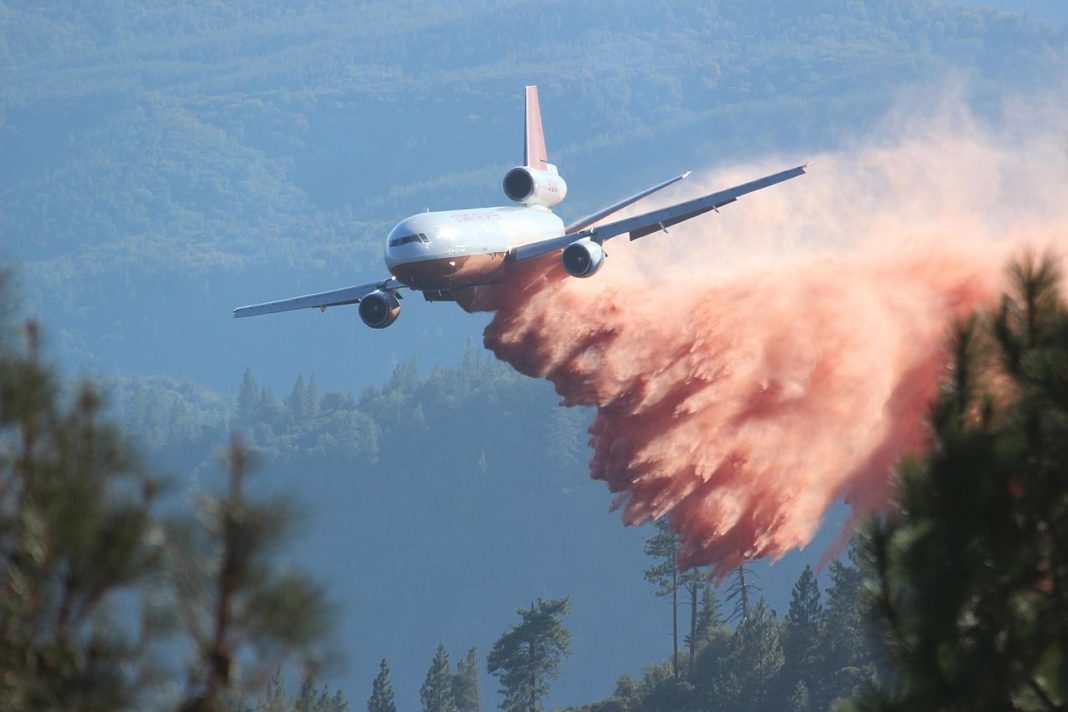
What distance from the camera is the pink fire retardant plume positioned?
54344 millimetres

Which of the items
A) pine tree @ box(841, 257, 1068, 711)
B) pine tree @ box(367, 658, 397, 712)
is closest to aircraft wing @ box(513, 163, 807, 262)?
pine tree @ box(841, 257, 1068, 711)

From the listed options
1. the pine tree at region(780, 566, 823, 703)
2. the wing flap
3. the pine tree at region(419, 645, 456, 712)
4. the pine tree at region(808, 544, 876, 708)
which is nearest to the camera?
the wing flap

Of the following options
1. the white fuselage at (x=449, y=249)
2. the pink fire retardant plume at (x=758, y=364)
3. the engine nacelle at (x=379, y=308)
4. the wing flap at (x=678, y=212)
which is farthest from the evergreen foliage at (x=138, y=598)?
the wing flap at (x=678, y=212)

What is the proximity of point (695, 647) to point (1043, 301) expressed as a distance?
13297 centimetres

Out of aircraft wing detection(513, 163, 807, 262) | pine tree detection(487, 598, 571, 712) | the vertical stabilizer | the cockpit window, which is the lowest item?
the cockpit window

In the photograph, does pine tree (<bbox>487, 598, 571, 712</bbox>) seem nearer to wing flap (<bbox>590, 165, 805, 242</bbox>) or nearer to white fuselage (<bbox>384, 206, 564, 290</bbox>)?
wing flap (<bbox>590, 165, 805, 242</bbox>)

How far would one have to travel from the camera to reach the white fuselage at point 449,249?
5941cm

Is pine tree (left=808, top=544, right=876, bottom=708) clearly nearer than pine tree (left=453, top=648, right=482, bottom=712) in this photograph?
Yes

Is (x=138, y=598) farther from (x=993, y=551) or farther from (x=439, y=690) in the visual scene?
(x=439, y=690)

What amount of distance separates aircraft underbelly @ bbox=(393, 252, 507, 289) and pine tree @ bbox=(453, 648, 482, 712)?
107807 mm

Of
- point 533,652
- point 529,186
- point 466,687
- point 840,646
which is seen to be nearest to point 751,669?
point 840,646

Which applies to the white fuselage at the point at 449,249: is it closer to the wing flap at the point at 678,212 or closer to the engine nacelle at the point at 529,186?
the wing flap at the point at 678,212

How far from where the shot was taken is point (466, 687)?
16775 cm

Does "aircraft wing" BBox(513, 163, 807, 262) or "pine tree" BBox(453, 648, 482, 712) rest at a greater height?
"pine tree" BBox(453, 648, 482, 712)
